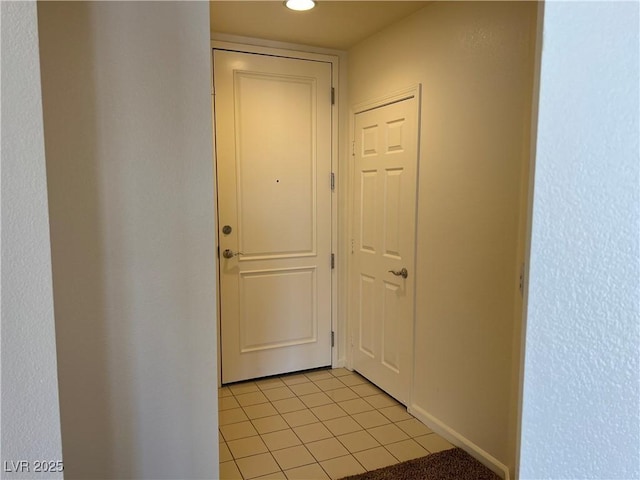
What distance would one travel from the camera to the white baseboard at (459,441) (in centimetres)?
205

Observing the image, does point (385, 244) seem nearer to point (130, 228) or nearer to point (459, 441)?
point (459, 441)

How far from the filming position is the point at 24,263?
26.4 inches

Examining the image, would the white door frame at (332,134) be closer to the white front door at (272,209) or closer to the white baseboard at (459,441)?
the white front door at (272,209)

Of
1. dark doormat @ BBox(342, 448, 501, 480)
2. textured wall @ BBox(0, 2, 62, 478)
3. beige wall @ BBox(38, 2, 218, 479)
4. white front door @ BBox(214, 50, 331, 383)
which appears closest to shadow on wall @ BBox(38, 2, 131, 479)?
beige wall @ BBox(38, 2, 218, 479)

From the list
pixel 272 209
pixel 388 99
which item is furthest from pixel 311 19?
pixel 272 209

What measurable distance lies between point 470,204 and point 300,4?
4.31ft

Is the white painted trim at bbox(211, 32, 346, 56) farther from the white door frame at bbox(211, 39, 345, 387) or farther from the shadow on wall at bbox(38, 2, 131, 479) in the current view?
the shadow on wall at bbox(38, 2, 131, 479)

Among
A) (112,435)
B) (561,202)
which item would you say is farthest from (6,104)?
(112,435)

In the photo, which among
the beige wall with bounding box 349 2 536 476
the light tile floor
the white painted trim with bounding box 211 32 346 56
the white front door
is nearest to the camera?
the beige wall with bounding box 349 2 536 476

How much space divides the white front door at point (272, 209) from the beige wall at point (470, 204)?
0.72 m

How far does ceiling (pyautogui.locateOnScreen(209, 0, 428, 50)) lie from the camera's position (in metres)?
2.38

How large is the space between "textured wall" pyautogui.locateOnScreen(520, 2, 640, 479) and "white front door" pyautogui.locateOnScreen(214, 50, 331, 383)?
2562 millimetres

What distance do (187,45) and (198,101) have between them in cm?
18

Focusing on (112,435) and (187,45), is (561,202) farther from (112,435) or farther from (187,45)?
(112,435)
